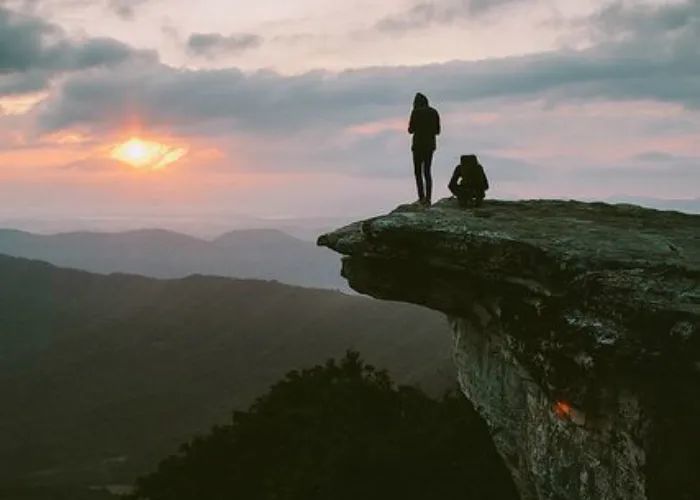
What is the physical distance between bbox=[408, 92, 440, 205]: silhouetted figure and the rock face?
834mm

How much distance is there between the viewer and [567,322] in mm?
15906

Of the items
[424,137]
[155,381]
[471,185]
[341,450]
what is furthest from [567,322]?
[155,381]

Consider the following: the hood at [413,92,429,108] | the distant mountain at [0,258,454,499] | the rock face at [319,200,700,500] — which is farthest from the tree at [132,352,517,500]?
the distant mountain at [0,258,454,499]

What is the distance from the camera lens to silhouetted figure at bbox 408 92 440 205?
22859mm

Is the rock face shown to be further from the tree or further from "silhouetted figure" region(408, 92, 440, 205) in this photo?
the tree

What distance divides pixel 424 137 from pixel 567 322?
358 inches

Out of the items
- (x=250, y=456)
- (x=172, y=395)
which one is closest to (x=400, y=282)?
(x=250, y=456)

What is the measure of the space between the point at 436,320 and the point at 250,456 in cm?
15703

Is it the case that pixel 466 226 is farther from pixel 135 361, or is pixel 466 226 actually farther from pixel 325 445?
pixel 135 361

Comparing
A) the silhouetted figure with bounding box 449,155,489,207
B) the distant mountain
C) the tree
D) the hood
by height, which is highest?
the hood

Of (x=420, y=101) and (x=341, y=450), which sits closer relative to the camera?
(x=420, y=101)

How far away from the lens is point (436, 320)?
612 feet

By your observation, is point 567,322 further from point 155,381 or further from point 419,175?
point 155,381

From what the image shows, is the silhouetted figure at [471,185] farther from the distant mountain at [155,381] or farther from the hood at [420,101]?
the distant mountain at [155,381]
